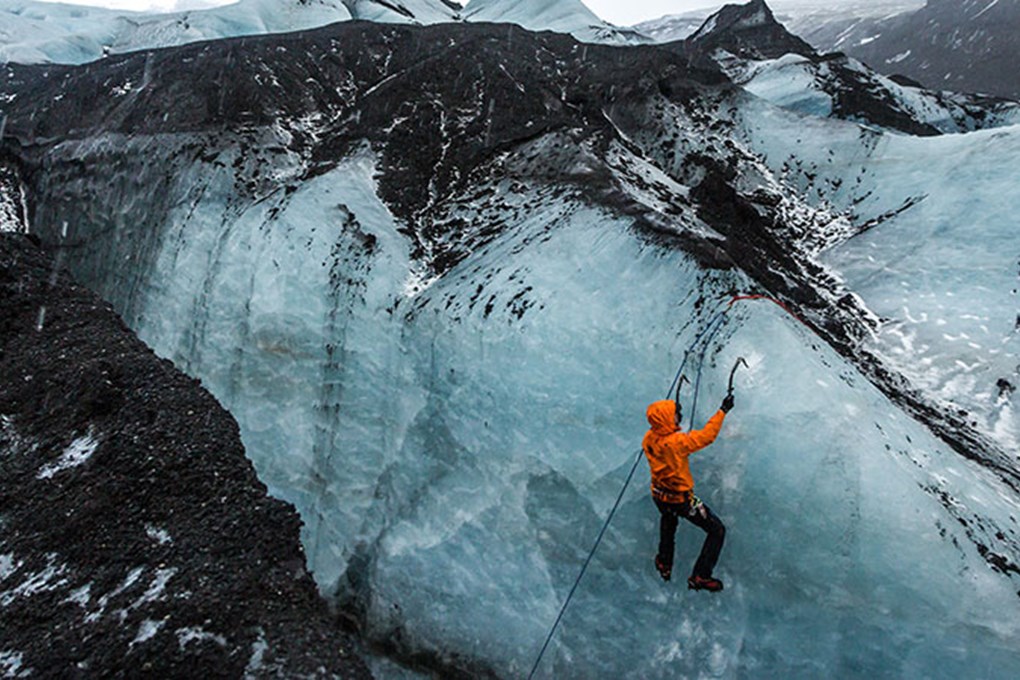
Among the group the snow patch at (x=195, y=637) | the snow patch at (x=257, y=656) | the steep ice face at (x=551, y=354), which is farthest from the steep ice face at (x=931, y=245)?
the snow patch at (x=195, y=637)

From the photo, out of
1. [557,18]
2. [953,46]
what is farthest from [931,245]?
[953,46]

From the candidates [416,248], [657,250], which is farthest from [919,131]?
[416,248]

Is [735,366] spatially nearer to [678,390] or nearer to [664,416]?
[678,390]

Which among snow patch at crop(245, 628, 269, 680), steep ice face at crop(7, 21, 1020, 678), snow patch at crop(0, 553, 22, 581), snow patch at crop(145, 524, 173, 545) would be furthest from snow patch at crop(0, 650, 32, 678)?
steep ice face at crop(7, 21, 1020, 678)

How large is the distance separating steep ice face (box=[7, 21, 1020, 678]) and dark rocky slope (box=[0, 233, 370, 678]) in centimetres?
252

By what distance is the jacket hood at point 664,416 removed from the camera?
5.61 meters

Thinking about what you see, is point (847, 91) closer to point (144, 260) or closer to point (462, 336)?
point (462, 336)

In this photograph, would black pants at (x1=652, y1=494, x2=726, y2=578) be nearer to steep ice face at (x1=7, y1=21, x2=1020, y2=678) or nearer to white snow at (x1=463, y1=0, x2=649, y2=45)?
steep ice face at (x1=7, y1=21, x2=1020, y2=678)

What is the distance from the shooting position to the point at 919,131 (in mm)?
16109

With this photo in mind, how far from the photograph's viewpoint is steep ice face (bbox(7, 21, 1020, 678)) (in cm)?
607

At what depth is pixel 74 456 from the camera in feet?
22.6

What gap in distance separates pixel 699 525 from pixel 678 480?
0.54 meters

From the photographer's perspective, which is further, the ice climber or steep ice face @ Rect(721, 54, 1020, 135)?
steep ice face @ Rect(721, 54, 1020, 135)

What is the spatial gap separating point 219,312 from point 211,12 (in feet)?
59.1
